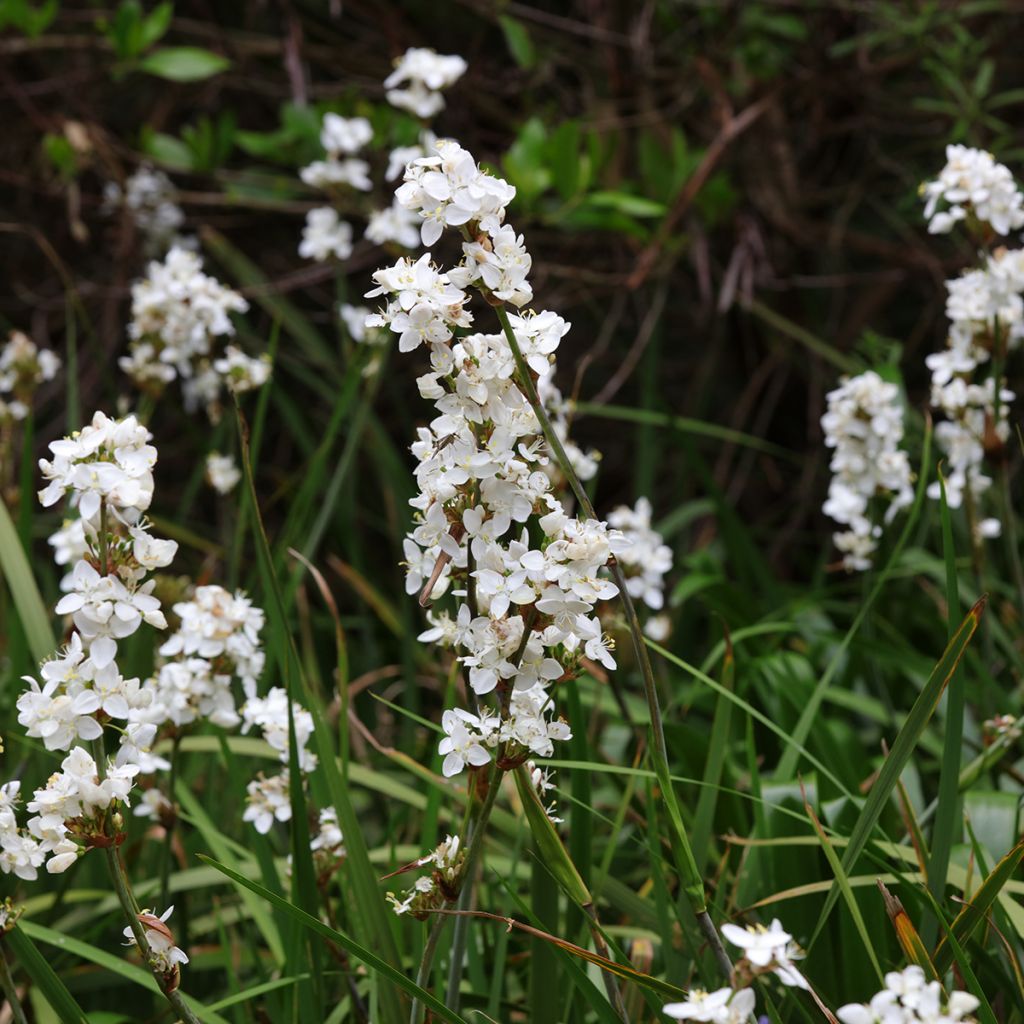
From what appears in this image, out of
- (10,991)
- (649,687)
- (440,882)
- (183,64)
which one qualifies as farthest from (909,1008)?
(183,64)

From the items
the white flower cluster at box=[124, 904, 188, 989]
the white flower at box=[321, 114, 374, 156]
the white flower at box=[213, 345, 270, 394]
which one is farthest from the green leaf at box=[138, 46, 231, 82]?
the white flower cluster at box=[124, 904, 188, 989]

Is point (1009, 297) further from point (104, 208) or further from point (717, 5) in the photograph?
point (104, 208)

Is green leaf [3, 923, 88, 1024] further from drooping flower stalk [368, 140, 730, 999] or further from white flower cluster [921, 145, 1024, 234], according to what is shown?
white flower cluster [921, 145, 1024, 234]

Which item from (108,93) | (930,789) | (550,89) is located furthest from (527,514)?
(108,93)

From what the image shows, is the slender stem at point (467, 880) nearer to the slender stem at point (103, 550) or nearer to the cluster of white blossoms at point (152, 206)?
the slender stem at point (103, 550)

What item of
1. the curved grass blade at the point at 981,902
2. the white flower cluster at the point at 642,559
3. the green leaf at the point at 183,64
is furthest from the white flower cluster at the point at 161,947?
the green leaf at the point at 183,64

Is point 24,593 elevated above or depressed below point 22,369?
below

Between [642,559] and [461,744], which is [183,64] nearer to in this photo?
[642,559]
